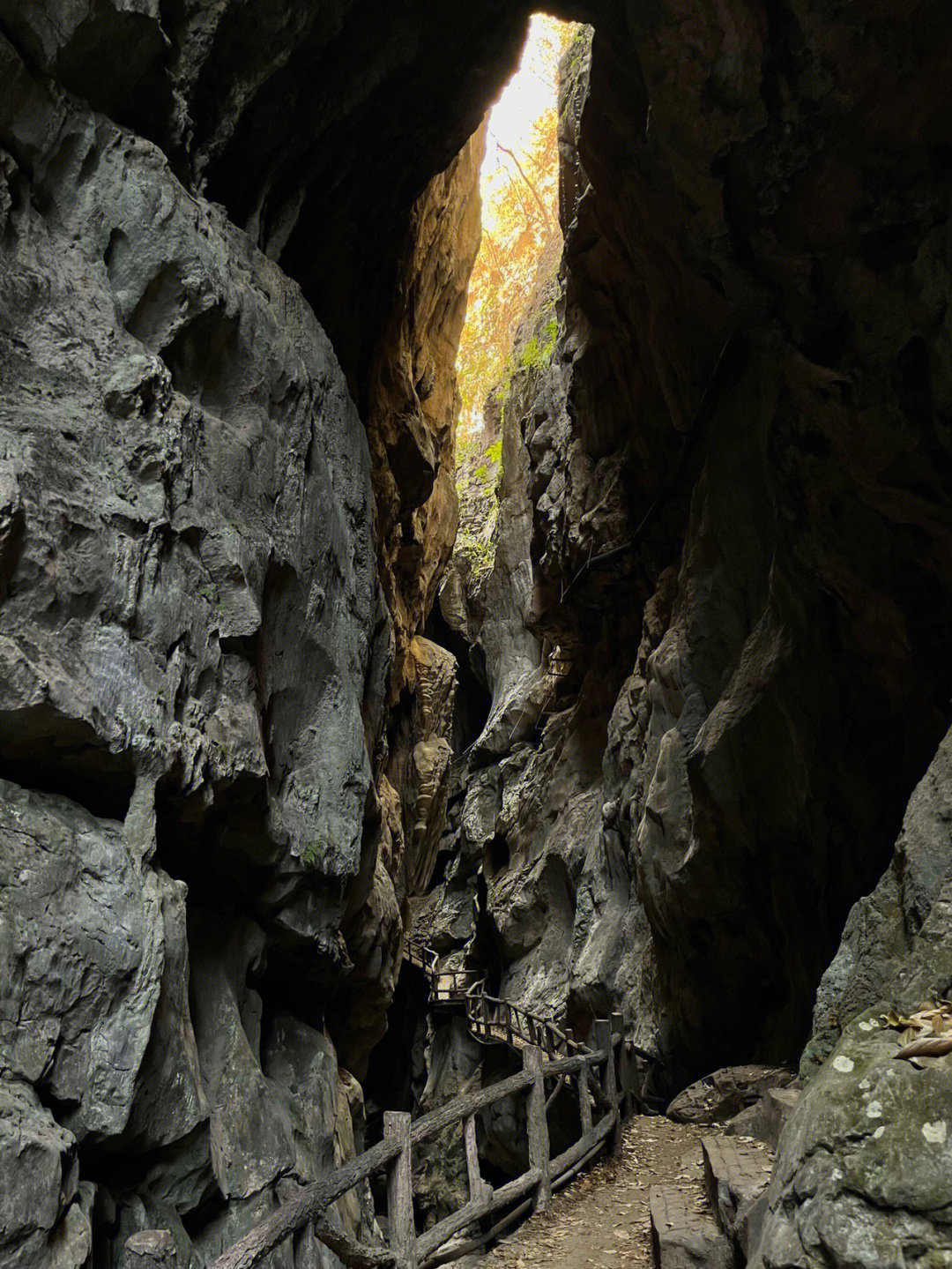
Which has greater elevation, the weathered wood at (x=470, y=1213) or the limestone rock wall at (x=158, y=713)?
the limestone rock wall at (x=158, y=713)

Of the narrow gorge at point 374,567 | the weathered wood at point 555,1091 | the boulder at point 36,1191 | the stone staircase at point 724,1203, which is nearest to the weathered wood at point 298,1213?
the narrow gorge at point 374,567

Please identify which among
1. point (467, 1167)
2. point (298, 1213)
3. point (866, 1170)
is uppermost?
point (866, 1170)

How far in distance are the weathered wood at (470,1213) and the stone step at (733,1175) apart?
152 centimetres

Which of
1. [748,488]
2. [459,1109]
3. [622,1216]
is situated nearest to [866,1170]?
[459,1109]

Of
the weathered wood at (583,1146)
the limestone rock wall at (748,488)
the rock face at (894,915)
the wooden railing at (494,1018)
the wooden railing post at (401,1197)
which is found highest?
the limestone rock wall at (748,488)

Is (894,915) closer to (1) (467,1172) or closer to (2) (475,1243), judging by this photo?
(1) (467,1172)

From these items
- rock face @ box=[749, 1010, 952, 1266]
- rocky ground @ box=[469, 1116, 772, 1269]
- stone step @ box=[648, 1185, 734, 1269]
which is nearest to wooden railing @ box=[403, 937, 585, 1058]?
rocky ground @ box=[469, 1116, 772, 1269]

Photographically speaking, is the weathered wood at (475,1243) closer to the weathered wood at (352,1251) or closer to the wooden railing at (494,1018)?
the weathered wood at (352,1251)

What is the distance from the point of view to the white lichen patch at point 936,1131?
3193 mm

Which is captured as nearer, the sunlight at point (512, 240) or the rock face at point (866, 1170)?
the rock face at point (866, 1170)

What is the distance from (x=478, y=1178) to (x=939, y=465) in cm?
698

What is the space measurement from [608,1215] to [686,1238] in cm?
216

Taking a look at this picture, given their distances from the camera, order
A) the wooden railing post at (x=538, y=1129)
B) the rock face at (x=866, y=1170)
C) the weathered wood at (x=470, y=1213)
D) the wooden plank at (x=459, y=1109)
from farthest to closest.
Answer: the wooden railing post at (x=538, y=1129), the wooden plank at (x=459, y=1109), the weathered wood at (x=470, y=1213), the rock face at (x=866, y=1170)

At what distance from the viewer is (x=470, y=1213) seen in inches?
234
